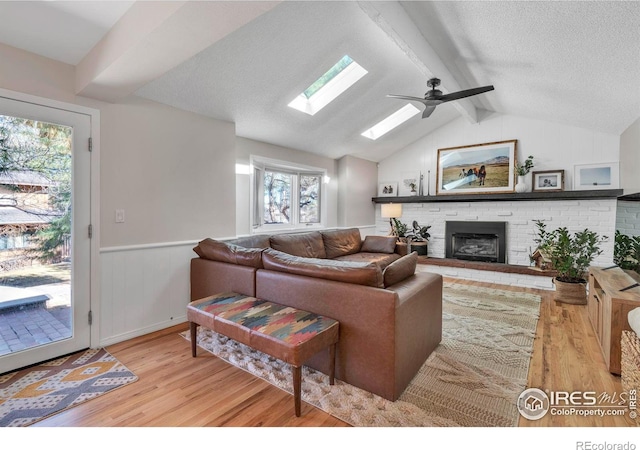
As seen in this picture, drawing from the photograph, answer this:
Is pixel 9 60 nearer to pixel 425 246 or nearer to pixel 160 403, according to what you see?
pixel 160 403

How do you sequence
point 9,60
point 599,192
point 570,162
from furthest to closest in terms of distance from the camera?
point 570,162, point 599,192, point 9,60

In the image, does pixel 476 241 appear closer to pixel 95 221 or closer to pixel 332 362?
pixel 332 362

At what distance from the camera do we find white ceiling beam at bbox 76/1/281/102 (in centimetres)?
153

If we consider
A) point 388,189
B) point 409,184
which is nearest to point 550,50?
point 409,184

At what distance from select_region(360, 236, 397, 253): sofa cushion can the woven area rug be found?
2.09 meters

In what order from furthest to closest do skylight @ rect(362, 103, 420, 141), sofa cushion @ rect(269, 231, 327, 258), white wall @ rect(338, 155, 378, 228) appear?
white wall @ rect(338, 155, 378, 228) < skylight @ rect(362, 103, 420, 141) < sofa cushion @ rect(269, 231, 327, 258)

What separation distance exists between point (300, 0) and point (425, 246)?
476 cm

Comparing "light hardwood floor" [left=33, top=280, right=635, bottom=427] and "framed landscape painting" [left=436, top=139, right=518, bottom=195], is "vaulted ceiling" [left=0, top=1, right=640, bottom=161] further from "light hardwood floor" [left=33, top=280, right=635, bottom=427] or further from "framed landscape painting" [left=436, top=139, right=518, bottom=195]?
"light hardwood floor" [left=33, top=280, right=635, bottom=427]

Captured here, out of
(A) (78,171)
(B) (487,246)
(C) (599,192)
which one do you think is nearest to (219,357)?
(A) (78,171)

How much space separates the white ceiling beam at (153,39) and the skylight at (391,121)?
3.72 m

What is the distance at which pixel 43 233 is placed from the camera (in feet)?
7.50

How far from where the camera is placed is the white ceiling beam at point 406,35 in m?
2.47

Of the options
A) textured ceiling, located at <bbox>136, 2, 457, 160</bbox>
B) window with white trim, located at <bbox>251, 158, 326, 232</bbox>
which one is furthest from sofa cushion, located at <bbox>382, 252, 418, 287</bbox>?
window with white trim, located at <bbox>251, 158, 326, 232</bbox>

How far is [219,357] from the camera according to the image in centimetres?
239
